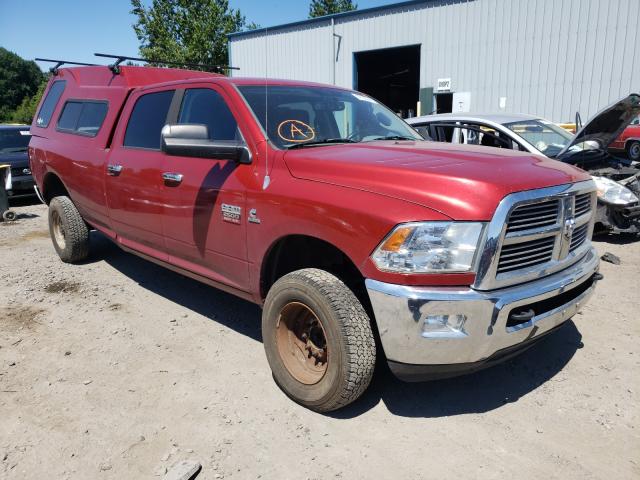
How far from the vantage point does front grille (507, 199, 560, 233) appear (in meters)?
2.40

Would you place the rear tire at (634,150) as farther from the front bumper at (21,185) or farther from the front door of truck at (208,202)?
the front bumper at (21,185)

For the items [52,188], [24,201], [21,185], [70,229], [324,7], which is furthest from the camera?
[324,7]

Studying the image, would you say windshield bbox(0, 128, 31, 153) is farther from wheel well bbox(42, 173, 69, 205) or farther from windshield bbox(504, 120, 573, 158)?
windshield bbox(504, 120, 573, 158)

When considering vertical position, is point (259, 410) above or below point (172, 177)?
below

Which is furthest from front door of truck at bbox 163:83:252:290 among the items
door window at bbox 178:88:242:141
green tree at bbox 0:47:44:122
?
green tree at bbox 0:47:44:122

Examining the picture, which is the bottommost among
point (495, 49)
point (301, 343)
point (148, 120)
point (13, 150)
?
point (301, 343)

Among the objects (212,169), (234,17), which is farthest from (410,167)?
(234,17)

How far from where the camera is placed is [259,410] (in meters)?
2.89

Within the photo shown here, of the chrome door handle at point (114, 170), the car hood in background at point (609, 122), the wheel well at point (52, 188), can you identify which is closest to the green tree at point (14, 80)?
the wheel well at point (52, 188)

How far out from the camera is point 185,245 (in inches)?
148

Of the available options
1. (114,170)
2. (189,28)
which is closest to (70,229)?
(114,170)

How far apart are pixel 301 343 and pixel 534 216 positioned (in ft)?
4.94

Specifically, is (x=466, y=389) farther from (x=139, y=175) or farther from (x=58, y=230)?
(x=58, y=230)

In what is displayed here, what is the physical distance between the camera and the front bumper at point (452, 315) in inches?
90.4
